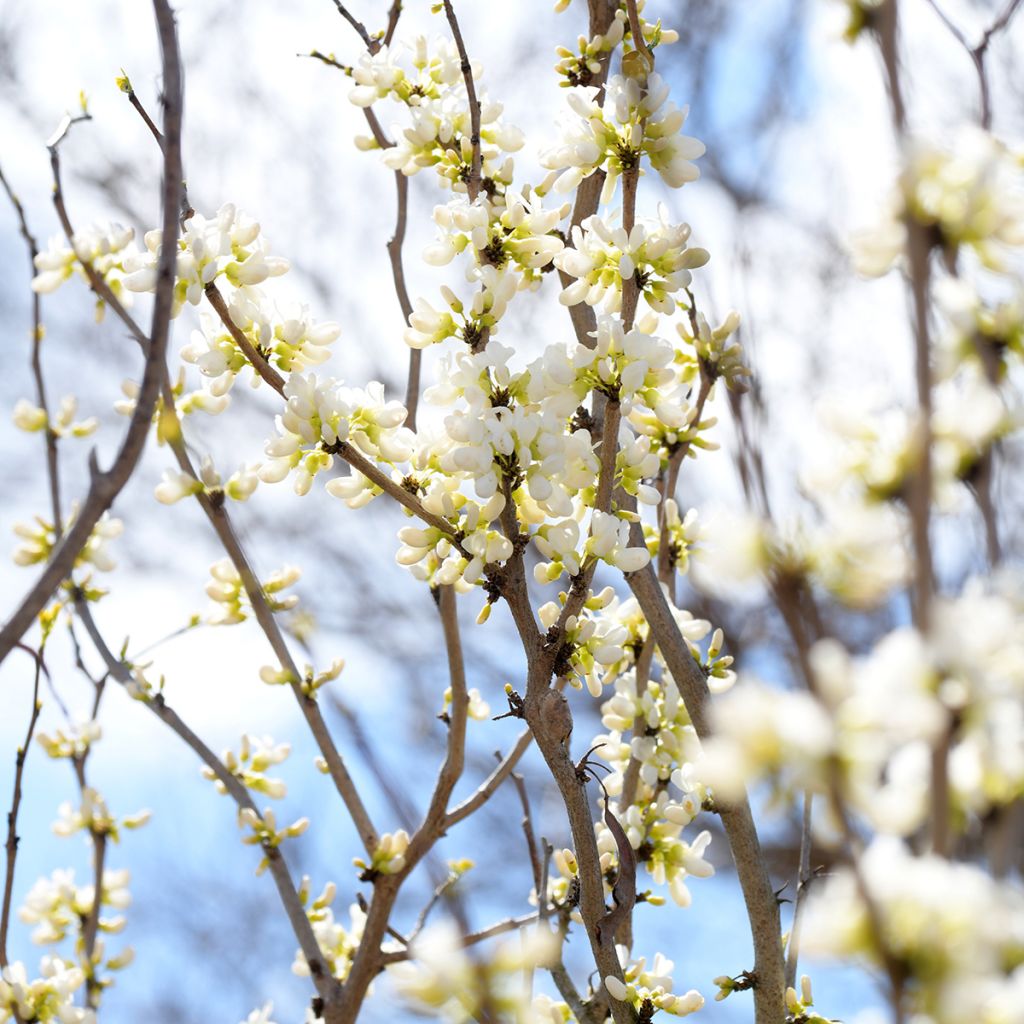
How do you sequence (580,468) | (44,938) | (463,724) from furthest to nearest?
1. (44,938)
2. (463,724)
3. (580,468)

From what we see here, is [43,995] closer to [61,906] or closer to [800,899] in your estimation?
[61,906]

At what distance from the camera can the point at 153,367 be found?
0.51 meters

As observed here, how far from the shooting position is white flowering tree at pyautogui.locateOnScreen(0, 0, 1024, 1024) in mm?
342

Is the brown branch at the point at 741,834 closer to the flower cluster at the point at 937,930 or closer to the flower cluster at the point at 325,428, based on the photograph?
the flower cluster at the point at 325,428

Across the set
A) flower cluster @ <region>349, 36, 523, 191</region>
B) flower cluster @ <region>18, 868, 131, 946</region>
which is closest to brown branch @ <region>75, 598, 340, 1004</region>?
flower cluster @ <region>18, 868, 131, 946</region>

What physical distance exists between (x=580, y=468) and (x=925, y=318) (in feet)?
1.22

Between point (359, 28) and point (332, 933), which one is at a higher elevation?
point (359, 28)

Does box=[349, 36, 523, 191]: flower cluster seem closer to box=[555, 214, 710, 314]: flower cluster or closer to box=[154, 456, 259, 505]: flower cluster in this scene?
box=[555, 214, 710, 314]: flower cluster

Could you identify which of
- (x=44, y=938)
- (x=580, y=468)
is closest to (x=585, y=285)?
(x=580, y=468)

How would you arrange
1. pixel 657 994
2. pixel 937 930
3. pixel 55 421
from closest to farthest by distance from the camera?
pixel 937 930 < pixel 657 994 < pixel 55 421

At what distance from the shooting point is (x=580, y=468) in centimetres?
71

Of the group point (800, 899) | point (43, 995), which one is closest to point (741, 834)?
point (800, 899)

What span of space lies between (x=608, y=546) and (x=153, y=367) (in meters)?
0.30

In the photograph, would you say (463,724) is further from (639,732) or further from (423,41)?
(423,41)
